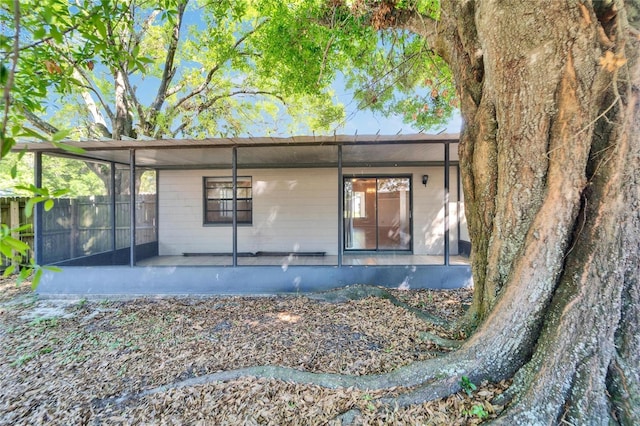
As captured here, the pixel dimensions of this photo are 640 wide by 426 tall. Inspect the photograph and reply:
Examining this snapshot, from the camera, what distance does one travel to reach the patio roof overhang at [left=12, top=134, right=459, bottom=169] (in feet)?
15.6

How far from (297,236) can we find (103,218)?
4393mm

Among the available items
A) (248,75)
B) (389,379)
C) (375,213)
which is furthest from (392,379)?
(248,75)

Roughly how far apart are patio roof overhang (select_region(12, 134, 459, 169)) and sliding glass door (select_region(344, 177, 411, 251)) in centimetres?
69

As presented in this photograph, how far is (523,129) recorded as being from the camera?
88.3 inches

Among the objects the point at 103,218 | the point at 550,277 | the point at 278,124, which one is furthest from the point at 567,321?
the point at 278,124

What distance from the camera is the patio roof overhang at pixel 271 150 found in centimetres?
477

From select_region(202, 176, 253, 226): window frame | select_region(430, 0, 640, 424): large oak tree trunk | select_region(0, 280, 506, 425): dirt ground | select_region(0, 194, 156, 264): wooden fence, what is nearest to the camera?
select_region(430, 0, 640, 424): large oak tree trunk

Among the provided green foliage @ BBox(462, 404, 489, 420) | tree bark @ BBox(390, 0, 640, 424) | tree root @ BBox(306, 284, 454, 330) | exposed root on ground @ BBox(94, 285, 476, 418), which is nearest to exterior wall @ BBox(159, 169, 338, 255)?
tree root @ BBox(306, 284, 454, 330)

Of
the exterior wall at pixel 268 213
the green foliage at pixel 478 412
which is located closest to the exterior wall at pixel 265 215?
the exterior wall at pixel 268 213

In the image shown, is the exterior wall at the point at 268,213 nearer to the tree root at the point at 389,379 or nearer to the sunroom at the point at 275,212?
the sunroom at the point at 275,212

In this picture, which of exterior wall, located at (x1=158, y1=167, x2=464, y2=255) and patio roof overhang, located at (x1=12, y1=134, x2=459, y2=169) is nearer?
patio roof overhang, located at (x1=12, y1=134, x2=459, y2=169)

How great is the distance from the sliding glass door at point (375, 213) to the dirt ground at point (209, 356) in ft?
10.1

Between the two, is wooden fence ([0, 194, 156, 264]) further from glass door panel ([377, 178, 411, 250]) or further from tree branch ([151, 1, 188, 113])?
glass door panel ([377, 178, 411, 250])

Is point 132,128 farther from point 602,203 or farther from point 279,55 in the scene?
point 602,203
